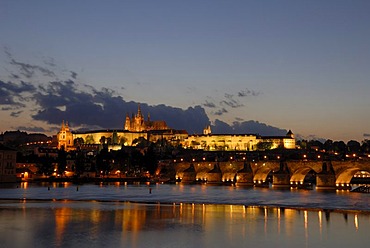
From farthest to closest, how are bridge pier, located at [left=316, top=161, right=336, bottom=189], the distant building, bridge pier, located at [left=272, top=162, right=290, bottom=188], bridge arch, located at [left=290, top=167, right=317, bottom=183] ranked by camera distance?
bridge arch, located at [left=290, top=167, right=317, bottom=183] → bridge pier, located at [left=272, top=162, right=290, bottom=188] → the distant building → bridge pier, located at [left=316, top=161, right=336, bottom=189]

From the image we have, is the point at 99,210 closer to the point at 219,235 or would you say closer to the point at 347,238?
the point at 219,235

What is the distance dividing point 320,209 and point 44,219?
22036 millimetres

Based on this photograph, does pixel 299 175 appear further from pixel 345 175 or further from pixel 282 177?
pixel 345 175

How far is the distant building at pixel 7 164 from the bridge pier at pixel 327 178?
5254cm

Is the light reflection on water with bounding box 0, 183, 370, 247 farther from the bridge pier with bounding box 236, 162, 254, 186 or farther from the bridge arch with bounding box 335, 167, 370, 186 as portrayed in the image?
the bridge pier with bounding box 236, 162, 254, 186

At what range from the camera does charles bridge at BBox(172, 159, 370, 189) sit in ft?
268

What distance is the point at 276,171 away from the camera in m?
96.9

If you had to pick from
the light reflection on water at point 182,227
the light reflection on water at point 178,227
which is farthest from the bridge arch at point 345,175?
the light reflection on water at point 178,227

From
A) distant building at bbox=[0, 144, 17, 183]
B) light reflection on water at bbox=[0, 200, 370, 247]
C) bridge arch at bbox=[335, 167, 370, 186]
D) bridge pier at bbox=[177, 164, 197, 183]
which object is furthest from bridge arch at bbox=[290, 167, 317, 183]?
light reflection on water at bbox=[0, 200, 370, 247]

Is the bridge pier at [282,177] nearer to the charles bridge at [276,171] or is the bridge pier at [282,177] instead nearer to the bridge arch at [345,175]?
the charles bridge at [276,171]

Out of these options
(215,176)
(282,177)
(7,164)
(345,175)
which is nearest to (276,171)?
(282,177)

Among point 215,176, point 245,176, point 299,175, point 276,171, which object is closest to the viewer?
point 299,175

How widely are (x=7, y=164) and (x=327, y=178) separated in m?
54.8

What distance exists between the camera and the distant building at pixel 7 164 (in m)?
89.8
